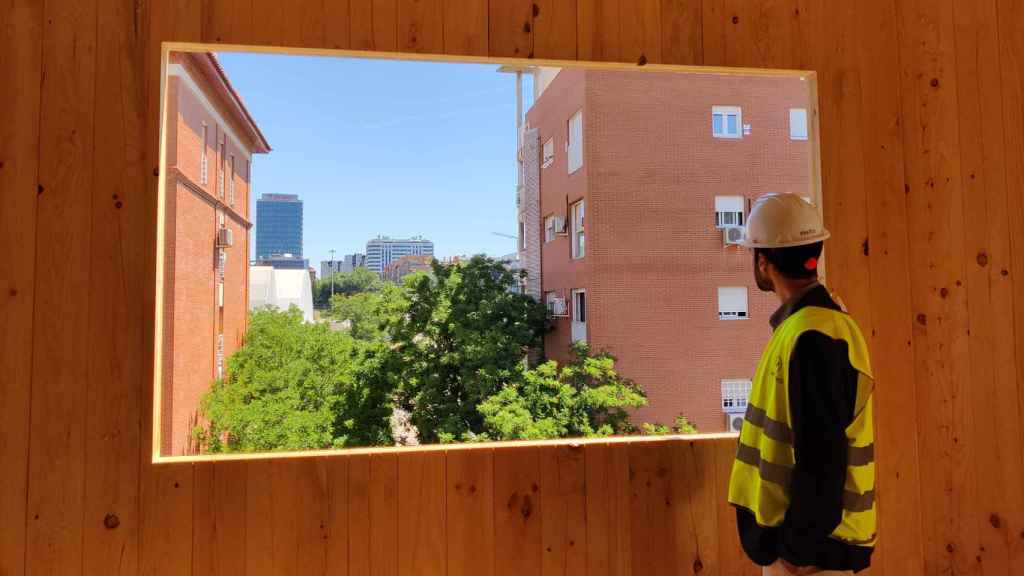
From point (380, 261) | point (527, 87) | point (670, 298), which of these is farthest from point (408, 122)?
point (670, 298)

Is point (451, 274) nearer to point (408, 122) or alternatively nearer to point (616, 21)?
point (408, 122)

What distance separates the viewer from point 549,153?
75.6 ft

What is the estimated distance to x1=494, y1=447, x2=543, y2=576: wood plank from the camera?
160 centimetres

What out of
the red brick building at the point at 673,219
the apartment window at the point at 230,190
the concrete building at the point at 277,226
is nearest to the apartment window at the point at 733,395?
the red brick building at the point at 673,219

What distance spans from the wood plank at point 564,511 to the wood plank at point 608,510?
20 mm

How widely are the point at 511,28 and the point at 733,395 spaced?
21878 millimetres

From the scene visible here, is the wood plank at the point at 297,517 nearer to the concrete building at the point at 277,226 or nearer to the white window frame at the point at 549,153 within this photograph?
the concrete building at the point at 277,226

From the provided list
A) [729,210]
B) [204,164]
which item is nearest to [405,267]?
[204,164]

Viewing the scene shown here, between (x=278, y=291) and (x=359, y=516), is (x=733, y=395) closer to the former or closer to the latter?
(x=278, y=291)

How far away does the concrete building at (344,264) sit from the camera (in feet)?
55.6

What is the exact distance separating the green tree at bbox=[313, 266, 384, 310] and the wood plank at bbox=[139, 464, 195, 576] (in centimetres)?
1451

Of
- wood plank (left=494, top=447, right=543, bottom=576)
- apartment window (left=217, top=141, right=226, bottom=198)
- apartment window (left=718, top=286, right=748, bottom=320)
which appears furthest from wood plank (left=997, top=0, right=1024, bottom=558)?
apartment window (left=718, top=286, right=748, bottom=320)

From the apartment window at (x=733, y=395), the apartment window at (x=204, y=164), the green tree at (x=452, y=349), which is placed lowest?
the apartment window at (x=733, y=395)

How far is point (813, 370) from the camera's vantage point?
3.47 ft
